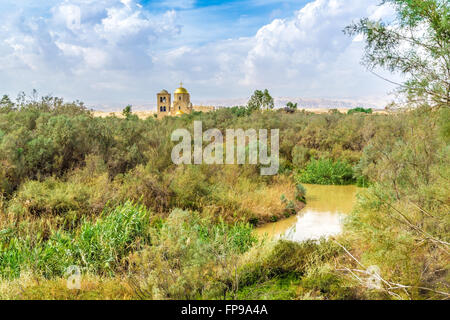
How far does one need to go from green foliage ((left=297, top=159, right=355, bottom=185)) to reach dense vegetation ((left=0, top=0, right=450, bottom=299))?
0.81m

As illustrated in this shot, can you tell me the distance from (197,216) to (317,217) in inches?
156

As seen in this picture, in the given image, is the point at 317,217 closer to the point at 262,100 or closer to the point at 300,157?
the point at 300,157

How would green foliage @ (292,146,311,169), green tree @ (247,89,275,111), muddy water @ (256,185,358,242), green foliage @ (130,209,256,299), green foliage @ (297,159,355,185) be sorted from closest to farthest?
green foliage @ (130,209,256,299) < muddy water @ (256,185,358,242) < green foliage @ (297,159,355,185) < green foliage @ (292,146,311,169) < green tree @ (247,89,275,111)

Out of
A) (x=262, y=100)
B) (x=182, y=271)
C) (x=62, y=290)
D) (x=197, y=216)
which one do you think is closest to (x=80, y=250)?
(x=62, y=290)

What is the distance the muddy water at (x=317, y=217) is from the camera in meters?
7.69

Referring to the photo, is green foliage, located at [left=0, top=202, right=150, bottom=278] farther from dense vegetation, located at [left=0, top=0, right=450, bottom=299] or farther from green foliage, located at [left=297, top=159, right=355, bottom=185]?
green foliage, located at [left=297, top=159, right=355, bottom=185]

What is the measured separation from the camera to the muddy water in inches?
303

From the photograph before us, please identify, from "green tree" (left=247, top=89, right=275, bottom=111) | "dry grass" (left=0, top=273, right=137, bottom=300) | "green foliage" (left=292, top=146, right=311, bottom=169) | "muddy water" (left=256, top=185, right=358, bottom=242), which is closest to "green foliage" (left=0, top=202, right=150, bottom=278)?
"dry grass" (left=0, top=273, right=137, bottom=300)

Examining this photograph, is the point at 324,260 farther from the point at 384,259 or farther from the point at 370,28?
the point at 370,28

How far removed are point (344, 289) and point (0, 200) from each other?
6200 mm

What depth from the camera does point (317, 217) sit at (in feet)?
30.5

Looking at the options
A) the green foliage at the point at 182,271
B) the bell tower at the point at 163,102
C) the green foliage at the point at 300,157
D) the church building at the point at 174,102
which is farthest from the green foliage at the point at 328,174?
the bell tower at the point at 163,102
